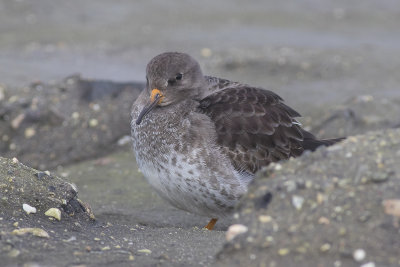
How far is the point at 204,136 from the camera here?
211 inches

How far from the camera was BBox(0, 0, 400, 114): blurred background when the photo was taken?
31.1ft

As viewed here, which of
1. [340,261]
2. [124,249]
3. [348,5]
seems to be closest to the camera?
[340,261]

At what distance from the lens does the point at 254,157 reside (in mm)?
5461

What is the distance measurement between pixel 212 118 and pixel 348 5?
8222 millimetres

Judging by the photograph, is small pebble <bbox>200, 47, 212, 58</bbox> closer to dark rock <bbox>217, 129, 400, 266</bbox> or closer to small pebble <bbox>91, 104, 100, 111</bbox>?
small pebble <bbox>91, 104, 100, 111</bbox>

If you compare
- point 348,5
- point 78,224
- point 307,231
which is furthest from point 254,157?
point 348,5

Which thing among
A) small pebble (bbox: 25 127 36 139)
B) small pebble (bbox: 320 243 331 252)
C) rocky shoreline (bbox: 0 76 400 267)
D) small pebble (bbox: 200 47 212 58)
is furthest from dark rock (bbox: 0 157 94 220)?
small pebble (bbox: 200 47 212 58)

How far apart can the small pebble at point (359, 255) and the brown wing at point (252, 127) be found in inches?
85.9

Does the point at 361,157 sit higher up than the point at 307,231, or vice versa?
the point at 361,157

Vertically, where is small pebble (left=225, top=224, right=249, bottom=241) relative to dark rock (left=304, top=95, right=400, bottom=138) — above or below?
above

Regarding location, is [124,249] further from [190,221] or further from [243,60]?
[243,60]

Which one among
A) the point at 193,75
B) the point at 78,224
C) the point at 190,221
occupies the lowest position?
the point at 190,221

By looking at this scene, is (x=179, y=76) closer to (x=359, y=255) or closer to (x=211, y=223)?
(x=211, y=223)

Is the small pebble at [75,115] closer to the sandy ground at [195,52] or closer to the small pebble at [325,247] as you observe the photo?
the sandy ground at [195,52]
